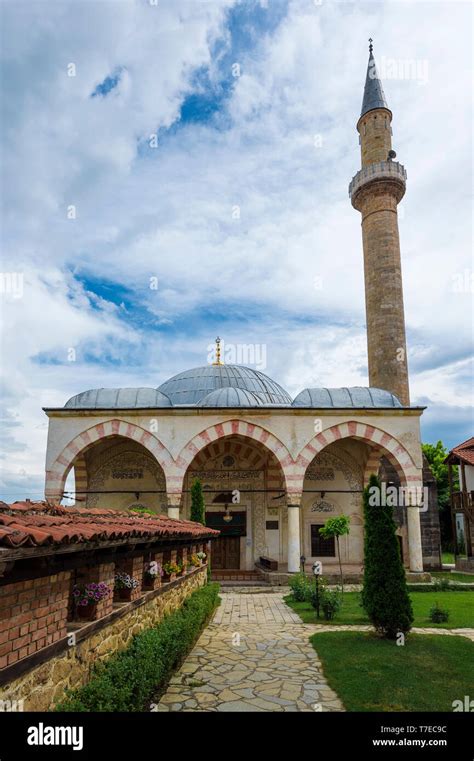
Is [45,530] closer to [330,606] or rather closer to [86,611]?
[86,611]

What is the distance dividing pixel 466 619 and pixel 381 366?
1051 centimetres

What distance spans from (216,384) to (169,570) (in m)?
15.6

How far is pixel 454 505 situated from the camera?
68.0ft

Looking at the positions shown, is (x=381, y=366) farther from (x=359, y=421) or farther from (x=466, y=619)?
(x=466, y=619)

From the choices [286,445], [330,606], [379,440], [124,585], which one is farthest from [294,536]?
[124,585]

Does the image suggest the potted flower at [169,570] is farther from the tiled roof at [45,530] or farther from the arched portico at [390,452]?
the arched portico at [390,452]

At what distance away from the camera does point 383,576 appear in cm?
768

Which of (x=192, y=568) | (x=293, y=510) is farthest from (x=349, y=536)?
(x=192, y=568)

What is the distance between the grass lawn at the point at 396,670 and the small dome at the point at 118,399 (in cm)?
918

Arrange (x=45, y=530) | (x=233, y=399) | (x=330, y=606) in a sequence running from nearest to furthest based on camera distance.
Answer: (x=45, y=530) → (x=330, y=606) → (x=233, y=399)

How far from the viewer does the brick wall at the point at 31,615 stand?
271 cm

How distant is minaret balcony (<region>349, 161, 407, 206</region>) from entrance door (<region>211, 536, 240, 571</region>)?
524 inches

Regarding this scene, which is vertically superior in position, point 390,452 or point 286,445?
point 286,445

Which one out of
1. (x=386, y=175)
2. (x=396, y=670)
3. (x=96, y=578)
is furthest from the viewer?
(x=386, y=175)
